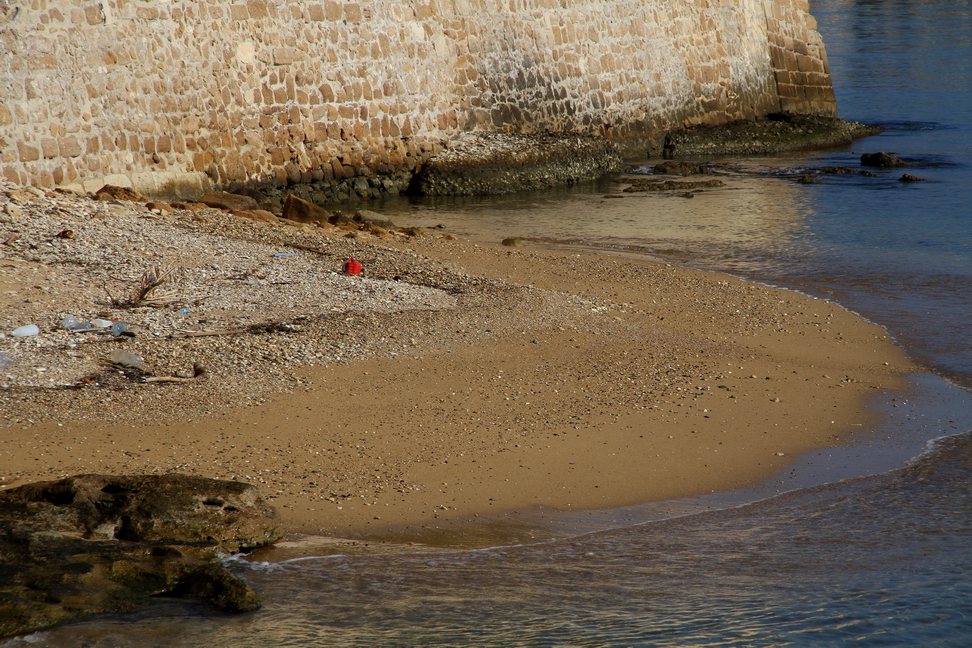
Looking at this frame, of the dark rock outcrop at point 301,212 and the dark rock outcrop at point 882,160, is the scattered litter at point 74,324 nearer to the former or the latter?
the dark rock outcrop at point 301,212

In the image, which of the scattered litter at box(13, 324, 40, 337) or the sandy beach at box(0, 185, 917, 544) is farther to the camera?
the scattered litter at box(13, 324, 40, 337)

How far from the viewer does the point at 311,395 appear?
5070mm

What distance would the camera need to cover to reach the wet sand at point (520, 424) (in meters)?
4.12

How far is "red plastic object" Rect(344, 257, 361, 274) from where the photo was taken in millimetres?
7762

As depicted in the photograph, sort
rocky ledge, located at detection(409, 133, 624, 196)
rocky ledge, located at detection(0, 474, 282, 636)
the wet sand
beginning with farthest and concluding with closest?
1. rocky ledge, located at detection(409, 133, 624, 196)
2. the wet sand
3. rocky ledge, located at detection(0, 474, 282, 636)

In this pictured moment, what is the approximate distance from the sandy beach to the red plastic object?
0.75 ft

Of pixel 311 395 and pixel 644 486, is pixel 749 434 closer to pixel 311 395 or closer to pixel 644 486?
pixel 644 486

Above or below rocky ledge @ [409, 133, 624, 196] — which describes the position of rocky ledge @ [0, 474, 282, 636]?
below

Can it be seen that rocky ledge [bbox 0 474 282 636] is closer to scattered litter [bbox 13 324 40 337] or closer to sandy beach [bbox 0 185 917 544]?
sandy beach [bbox 0 185 917 544]

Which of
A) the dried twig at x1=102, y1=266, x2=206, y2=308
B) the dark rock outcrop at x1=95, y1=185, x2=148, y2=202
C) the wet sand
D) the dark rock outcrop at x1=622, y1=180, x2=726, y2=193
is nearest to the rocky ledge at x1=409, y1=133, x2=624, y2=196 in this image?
the dark rock outcrop at x1=622, y1=180, x2=726, y2=193

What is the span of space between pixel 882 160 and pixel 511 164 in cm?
717

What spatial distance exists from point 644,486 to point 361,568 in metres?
1.52

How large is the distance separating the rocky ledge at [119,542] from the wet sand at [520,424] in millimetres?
342

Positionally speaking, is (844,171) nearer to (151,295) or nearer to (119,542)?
(151,295)
